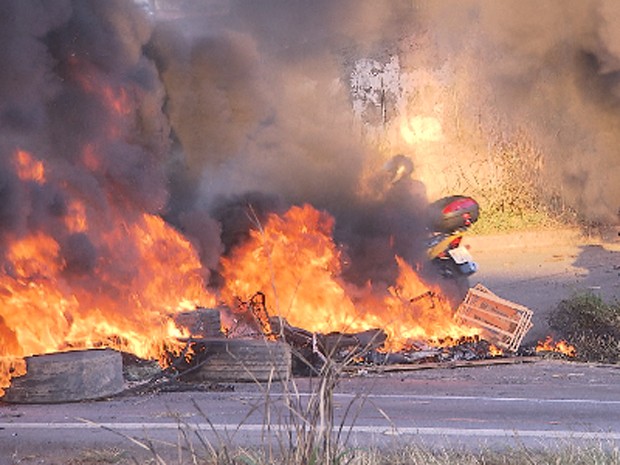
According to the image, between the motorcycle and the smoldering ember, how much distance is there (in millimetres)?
56

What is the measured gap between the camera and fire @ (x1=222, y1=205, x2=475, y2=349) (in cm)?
1098

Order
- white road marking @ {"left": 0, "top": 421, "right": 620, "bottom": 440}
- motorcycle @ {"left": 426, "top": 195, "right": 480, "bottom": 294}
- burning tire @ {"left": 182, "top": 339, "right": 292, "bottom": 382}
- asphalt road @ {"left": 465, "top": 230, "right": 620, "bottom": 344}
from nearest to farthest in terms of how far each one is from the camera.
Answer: white road marking @ {"left": 0, "top": 421, "right": 620, "bottom": 440} < burning tire @ {"left": 182, "top": 339, "right": 292, "bottom": 382} < motorcycle @ {"left": 426, "top": 195, "right": 480, "bottom": 294} < asphalt road @ {"left": 465, "top": 230, "right": 620, "bottom": 344}

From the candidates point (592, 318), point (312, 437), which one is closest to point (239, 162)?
point (592, 318)

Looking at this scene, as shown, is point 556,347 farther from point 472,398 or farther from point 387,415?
point 387,415

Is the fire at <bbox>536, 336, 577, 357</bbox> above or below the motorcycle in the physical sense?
below

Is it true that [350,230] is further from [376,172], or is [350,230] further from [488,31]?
[488,31]

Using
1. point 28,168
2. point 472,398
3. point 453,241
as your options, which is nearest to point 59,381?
point 472,398

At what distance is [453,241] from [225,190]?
128 inches

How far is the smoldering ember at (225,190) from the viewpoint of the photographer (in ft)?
31.0

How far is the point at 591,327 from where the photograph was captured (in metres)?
→ 10.6

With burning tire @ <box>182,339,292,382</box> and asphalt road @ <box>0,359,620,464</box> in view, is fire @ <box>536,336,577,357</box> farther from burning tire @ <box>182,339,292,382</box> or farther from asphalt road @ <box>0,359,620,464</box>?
burning tire @ <box>182,339,292,382</box>

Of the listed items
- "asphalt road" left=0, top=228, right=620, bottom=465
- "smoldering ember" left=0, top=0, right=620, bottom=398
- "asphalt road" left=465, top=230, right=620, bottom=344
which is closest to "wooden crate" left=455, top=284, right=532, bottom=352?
"smoldering ember" left=0, top=0, right=620, bottom=398

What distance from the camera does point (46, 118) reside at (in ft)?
36.0

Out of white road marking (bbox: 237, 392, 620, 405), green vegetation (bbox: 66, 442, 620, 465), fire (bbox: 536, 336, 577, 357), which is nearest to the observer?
green vegetation (bbox: 66, 442, 620, 465)
